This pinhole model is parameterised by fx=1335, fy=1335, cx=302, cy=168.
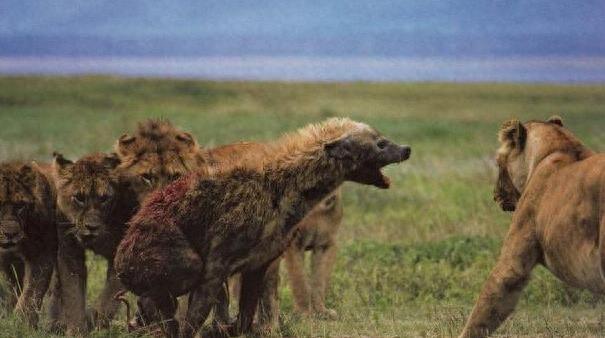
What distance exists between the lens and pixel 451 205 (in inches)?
677

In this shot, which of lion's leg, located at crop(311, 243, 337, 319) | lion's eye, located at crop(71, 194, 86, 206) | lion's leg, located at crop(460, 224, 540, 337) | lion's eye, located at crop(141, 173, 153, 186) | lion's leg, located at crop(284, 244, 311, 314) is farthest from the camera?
lion's leg, located at crop(311, 243, 337, 319)

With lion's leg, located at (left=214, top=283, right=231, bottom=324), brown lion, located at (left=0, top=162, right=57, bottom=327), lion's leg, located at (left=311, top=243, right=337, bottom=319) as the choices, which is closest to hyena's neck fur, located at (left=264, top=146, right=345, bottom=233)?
lion's leg, located at (left=214, top=283, right=231, bottom=324)

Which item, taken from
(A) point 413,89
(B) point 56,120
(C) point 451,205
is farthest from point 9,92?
(C) point 451,205

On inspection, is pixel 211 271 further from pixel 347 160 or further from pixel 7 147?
pixel 7 147

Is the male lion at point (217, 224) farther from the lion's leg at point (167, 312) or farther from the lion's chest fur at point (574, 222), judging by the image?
the lion's chest fur at point (574, 222)

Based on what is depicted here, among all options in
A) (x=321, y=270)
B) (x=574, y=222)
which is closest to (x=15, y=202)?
(x=321, y=270)

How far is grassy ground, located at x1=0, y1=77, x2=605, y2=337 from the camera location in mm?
10305

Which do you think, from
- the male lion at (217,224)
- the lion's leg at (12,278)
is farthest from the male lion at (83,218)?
the lion's leg at (12,278)

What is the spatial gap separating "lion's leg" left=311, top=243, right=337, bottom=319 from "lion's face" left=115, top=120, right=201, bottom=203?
7.48 ft

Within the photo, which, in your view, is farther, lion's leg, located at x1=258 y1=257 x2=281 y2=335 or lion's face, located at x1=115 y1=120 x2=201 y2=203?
lion's leg, located at x1=258 y1=257 x2=281 y2=335

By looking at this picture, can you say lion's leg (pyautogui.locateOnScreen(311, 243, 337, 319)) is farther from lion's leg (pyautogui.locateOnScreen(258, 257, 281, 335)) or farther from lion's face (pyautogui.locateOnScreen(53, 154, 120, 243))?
lion's face (pyautogui.locateOnScreen(53, 154, 120, 243))

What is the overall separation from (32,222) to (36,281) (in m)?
0.40

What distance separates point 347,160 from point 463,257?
14.3ft

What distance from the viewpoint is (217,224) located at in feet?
25.6
